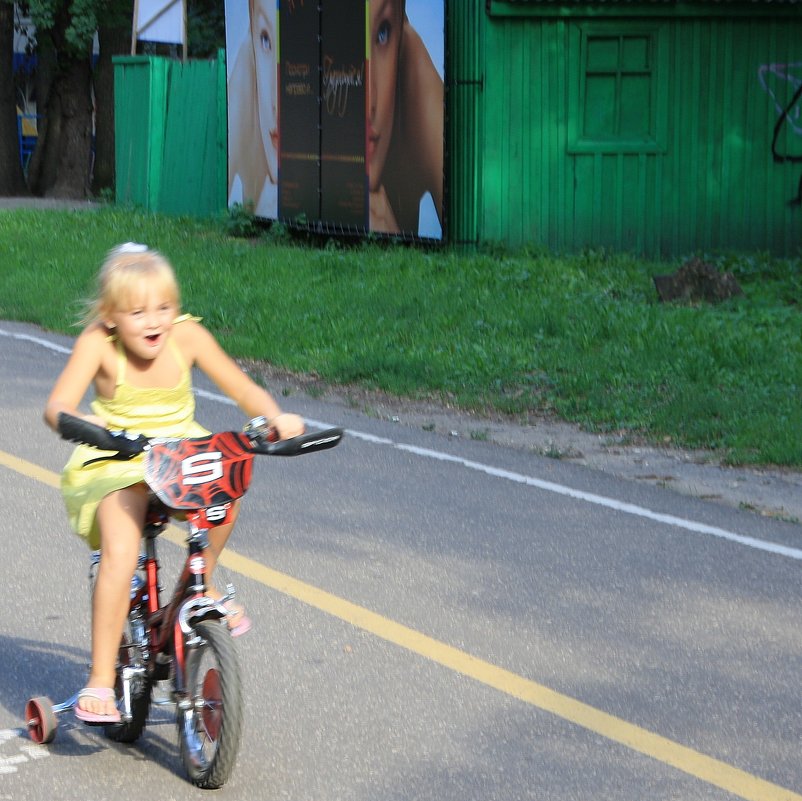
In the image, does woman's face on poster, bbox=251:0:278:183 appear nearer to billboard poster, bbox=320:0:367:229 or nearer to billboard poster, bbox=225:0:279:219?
billboard poster, bbox=225:0:279:219

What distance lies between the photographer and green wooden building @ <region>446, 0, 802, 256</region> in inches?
688

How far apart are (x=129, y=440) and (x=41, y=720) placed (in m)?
1.06

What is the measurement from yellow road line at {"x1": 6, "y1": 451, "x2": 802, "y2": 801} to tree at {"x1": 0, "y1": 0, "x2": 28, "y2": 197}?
27137 millimetres

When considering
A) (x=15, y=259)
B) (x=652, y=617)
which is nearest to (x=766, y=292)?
(x=15, y=259)

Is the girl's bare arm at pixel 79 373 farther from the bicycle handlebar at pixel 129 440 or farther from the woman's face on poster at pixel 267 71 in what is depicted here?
the woman's face on poster at pixel 267 71

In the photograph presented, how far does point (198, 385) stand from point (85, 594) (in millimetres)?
5270

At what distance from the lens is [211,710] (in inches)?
155

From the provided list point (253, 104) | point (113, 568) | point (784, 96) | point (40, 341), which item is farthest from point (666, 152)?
point (113, 568)

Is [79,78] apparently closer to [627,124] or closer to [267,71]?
[267,71]

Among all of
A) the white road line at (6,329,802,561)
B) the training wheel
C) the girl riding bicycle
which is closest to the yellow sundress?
the girl riding bicycle

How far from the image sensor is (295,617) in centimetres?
566

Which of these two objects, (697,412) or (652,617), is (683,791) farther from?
(697,412)

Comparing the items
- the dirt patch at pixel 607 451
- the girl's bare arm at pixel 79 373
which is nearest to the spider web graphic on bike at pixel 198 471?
the girl's bare arm at pixel 79 373

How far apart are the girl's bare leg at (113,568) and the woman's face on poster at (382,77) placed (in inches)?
577
